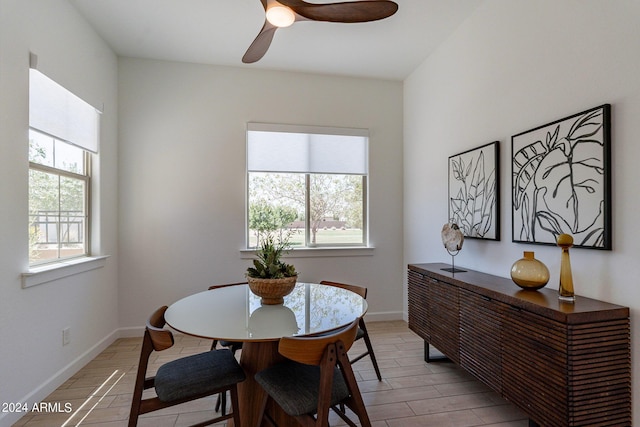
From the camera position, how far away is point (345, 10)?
1.86 m

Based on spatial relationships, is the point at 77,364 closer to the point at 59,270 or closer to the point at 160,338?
the point at 59,270

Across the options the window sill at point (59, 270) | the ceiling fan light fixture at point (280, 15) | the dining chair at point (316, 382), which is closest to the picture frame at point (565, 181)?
the dining chair at point (316, 382)

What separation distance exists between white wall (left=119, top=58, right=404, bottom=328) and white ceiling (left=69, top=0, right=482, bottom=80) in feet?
0.73

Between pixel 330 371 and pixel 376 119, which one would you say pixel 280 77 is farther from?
pixel 330 371

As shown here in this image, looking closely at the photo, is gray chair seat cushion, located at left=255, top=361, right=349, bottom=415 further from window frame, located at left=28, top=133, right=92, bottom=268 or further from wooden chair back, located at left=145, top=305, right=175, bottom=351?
window frame, located at left=28, top=133, right=92, bottom=268

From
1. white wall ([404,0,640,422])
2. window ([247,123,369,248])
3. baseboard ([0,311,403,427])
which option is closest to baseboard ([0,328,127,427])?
baseboard ([0,311,403,427])

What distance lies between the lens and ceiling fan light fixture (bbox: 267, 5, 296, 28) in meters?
1.88

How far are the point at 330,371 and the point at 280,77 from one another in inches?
132

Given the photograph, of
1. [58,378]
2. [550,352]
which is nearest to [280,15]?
[550,352]

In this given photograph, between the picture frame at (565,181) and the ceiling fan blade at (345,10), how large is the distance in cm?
123

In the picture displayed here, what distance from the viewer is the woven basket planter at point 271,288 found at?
1933 mm

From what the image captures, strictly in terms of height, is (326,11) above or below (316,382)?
above

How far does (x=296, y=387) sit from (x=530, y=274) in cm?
148

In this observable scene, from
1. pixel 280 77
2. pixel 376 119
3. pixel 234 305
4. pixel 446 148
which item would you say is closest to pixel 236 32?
pixel 280 77
